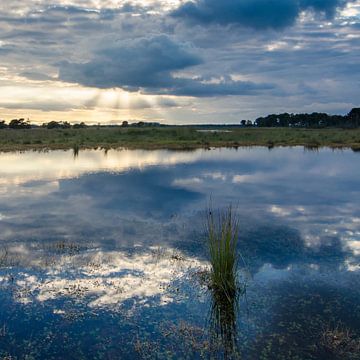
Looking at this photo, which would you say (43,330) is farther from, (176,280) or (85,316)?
(176,280)

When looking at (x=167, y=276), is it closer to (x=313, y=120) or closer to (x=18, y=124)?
(x=18, y=124)

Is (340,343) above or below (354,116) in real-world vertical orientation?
below

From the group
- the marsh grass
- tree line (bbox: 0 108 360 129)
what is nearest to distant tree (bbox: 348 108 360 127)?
tree line (bbox: 0 108 360 129)

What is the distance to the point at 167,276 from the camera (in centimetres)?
851

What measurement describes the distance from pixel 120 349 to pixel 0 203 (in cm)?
1148

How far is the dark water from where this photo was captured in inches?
243

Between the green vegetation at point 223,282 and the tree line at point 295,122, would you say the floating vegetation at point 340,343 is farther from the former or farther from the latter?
the tree line at point 295,122

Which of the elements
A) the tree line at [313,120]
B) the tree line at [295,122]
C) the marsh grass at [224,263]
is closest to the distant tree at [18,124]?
the tree line at [295,122]

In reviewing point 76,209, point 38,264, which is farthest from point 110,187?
point 38,264

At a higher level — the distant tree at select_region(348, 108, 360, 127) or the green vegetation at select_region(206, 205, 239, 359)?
the distant tree at select_region(348, 108, 360, 127)

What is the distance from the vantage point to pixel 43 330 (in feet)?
21.1

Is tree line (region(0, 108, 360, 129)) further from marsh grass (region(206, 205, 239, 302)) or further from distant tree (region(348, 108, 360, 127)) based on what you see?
marsh grass (region(206, 205, 239, 302))

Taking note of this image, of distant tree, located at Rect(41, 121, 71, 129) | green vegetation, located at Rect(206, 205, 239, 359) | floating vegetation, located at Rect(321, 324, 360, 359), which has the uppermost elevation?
distant tree, located at Rect(41, 121, 71, 129)

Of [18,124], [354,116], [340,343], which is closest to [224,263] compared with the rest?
[340,343]
